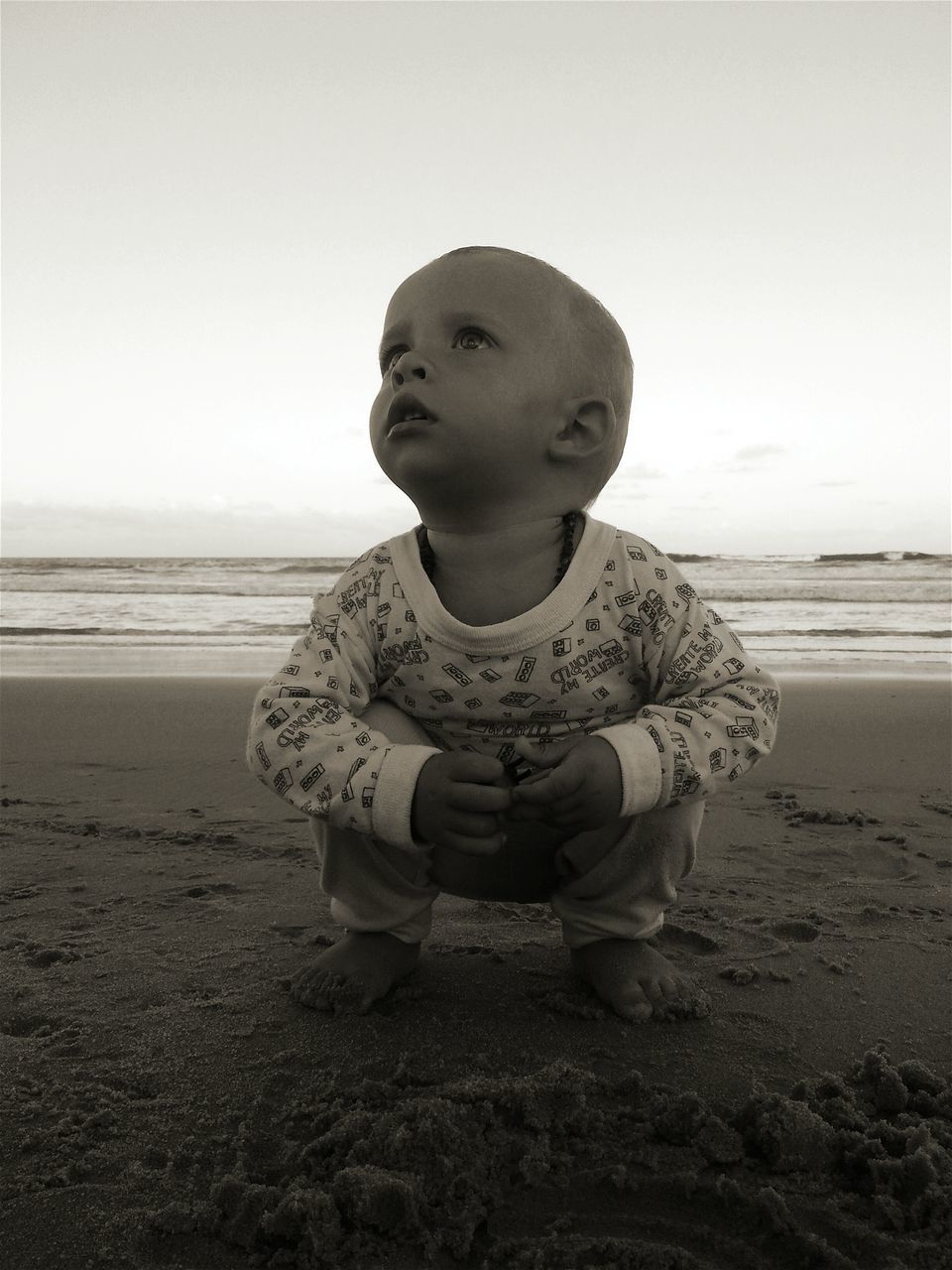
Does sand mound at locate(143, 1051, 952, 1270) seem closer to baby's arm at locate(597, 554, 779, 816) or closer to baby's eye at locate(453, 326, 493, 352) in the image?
baby's arm at locate(597, 554, 779, 816)

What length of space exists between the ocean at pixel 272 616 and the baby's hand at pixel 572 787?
7.83ft

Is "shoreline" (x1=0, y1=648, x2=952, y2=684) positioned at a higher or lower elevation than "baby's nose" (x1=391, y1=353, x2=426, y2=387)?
lower

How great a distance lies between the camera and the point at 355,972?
1.90 m

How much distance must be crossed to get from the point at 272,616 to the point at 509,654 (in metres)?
9.85

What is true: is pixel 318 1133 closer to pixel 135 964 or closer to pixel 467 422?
pixel 135 964

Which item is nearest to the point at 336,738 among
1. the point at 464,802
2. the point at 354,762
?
the point at 354,762

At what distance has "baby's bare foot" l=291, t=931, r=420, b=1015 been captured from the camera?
1.86m

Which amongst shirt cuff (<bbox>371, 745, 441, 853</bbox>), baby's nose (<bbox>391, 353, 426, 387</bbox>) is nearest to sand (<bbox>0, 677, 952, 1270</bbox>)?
shirt cuff (<bbox>371, 745, 441, 853</bbox>)

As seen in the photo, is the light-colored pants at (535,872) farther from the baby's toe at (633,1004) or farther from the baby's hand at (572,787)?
the baby's hand at (572,787)

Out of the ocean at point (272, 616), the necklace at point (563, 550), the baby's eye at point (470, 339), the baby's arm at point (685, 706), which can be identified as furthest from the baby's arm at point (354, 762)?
Result: the ocean at point (272, 616)

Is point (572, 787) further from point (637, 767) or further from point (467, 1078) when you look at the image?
point (467, 1078)

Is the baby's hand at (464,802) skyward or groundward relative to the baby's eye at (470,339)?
groundward

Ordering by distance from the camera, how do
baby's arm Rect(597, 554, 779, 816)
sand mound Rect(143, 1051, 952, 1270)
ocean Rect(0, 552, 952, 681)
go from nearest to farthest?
1. sand mound Rect(143, 1051, 952, 1270)
2. baby's arm Rect(597, 554, 779, 816)
3. ocean Rect(0, 552, 952, 681)

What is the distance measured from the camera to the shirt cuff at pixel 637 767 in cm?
161
